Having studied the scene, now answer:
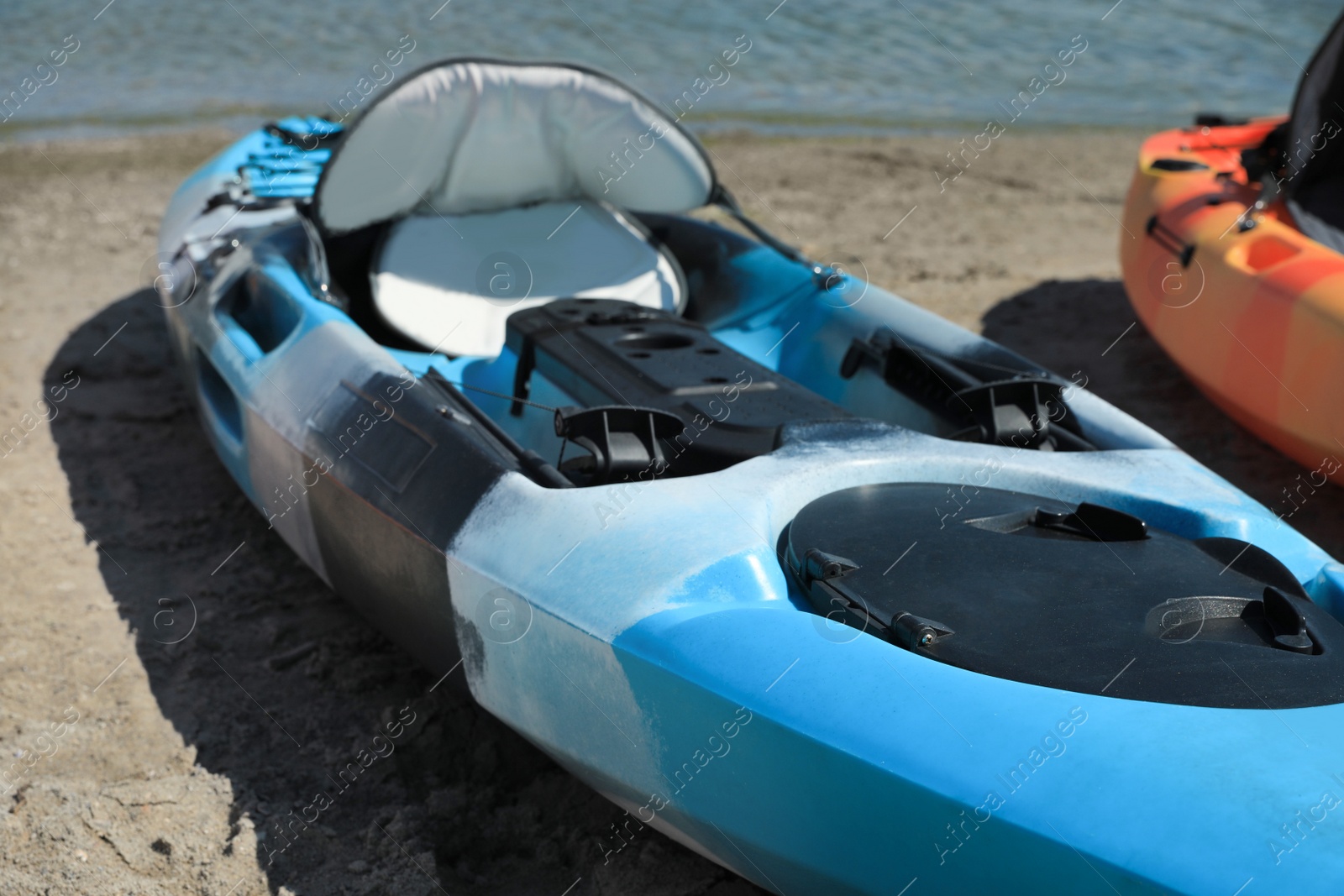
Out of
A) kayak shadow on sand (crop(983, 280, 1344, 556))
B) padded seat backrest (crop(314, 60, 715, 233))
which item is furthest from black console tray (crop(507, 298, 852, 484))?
kayak shadow on sand (crop(983, 280, 1344, 556))

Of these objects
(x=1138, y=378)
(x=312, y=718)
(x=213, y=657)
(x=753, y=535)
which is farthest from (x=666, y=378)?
(x=1138, y=378)

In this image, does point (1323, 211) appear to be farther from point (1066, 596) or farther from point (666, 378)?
point (1066, 596)

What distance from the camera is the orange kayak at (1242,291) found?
308 centimetres

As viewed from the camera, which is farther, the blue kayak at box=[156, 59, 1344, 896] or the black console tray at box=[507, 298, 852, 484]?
the black console tray at box=[507, 298, 852, 484]

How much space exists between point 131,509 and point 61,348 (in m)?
1.30

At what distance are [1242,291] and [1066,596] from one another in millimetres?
1930

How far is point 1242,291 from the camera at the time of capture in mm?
3320

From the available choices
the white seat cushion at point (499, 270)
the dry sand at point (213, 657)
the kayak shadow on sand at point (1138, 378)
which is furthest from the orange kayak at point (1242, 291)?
the white seat cushion at point (499, 270)

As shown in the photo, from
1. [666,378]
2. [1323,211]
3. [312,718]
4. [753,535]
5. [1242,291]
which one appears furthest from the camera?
[1323,211]

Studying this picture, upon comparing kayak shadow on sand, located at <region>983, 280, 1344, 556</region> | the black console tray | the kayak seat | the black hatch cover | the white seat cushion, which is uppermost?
the black hatch cover

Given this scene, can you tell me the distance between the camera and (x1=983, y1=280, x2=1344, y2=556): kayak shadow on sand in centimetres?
339

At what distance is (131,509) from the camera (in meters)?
3.19

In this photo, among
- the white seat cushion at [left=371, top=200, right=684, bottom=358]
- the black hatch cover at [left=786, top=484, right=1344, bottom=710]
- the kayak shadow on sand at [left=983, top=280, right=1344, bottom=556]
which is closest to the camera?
the black hatch cover at [left=786, top=484, right=1344, bottom=710]

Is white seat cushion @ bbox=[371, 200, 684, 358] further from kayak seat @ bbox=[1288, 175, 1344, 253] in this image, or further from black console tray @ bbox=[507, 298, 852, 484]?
kayak seat @ bbox=[1288, 175, 1344, 253]
